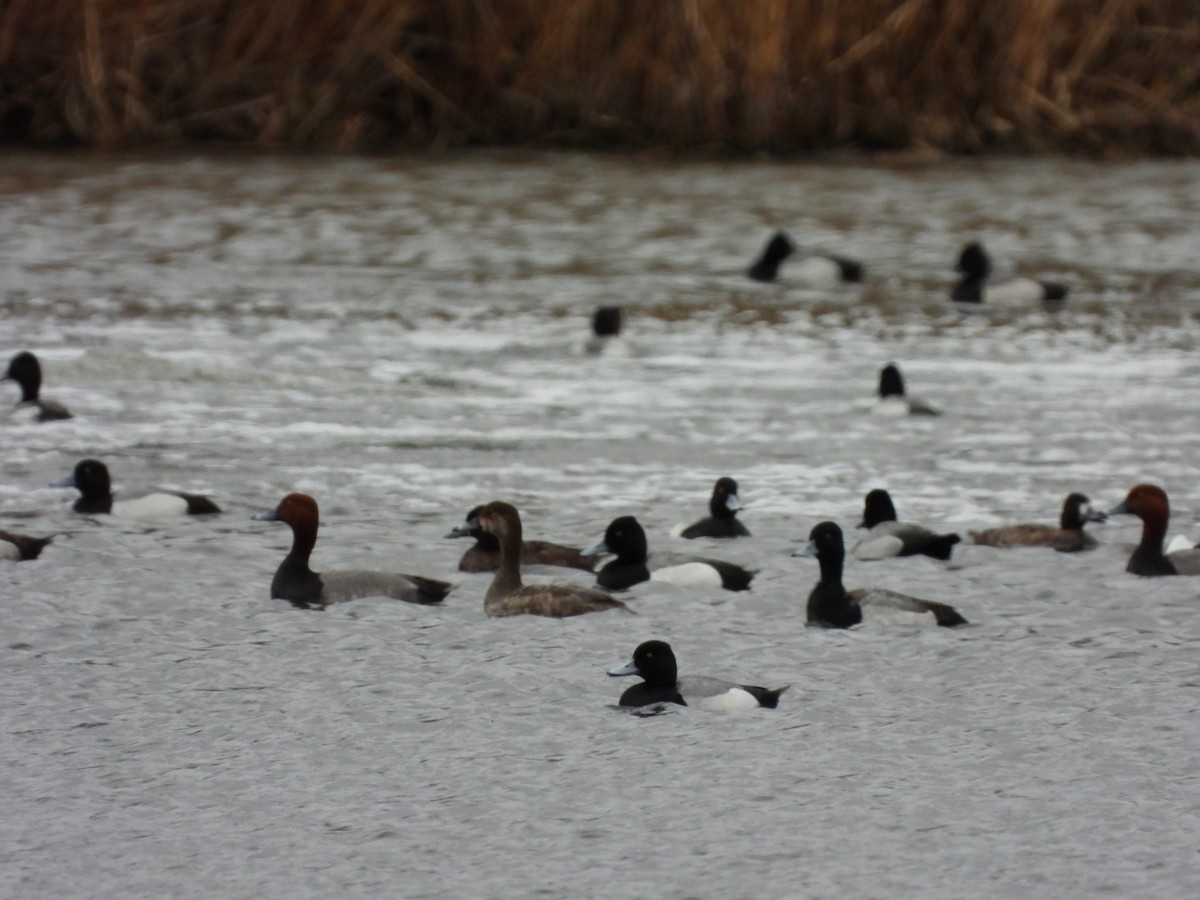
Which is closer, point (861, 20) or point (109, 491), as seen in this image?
point (109, 491)

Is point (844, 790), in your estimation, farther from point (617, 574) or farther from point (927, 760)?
point (617, 574)

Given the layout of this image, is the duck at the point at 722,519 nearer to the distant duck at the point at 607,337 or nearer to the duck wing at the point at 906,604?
→ the duck wing at the point at 906,604

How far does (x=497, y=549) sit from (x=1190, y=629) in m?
2.64

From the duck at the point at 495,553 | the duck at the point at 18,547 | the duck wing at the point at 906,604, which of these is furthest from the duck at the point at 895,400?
the duck at the point at 18,547

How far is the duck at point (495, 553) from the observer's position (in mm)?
8453

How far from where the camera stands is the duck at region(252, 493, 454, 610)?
7.78 metres

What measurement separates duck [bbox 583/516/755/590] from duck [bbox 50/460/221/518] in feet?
5.89

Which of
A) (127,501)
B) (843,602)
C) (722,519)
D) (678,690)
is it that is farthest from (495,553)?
(678,690)

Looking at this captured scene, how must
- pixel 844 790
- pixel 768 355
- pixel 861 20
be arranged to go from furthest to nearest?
pixel 861 20, pixel 768 355, pixel 844 790

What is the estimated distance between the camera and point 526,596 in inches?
305

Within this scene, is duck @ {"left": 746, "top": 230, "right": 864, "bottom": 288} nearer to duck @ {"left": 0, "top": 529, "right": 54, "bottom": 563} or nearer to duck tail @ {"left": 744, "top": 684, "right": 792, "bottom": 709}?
duck @ {"left": 0, "top": 529, "right": 54, "bottom": 563}

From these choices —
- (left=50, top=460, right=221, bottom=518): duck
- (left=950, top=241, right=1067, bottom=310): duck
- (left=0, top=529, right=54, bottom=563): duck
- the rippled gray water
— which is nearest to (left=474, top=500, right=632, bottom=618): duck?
the rippled gray water

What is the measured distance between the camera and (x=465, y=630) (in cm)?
757

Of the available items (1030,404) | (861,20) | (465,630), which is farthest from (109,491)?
(861,20)
